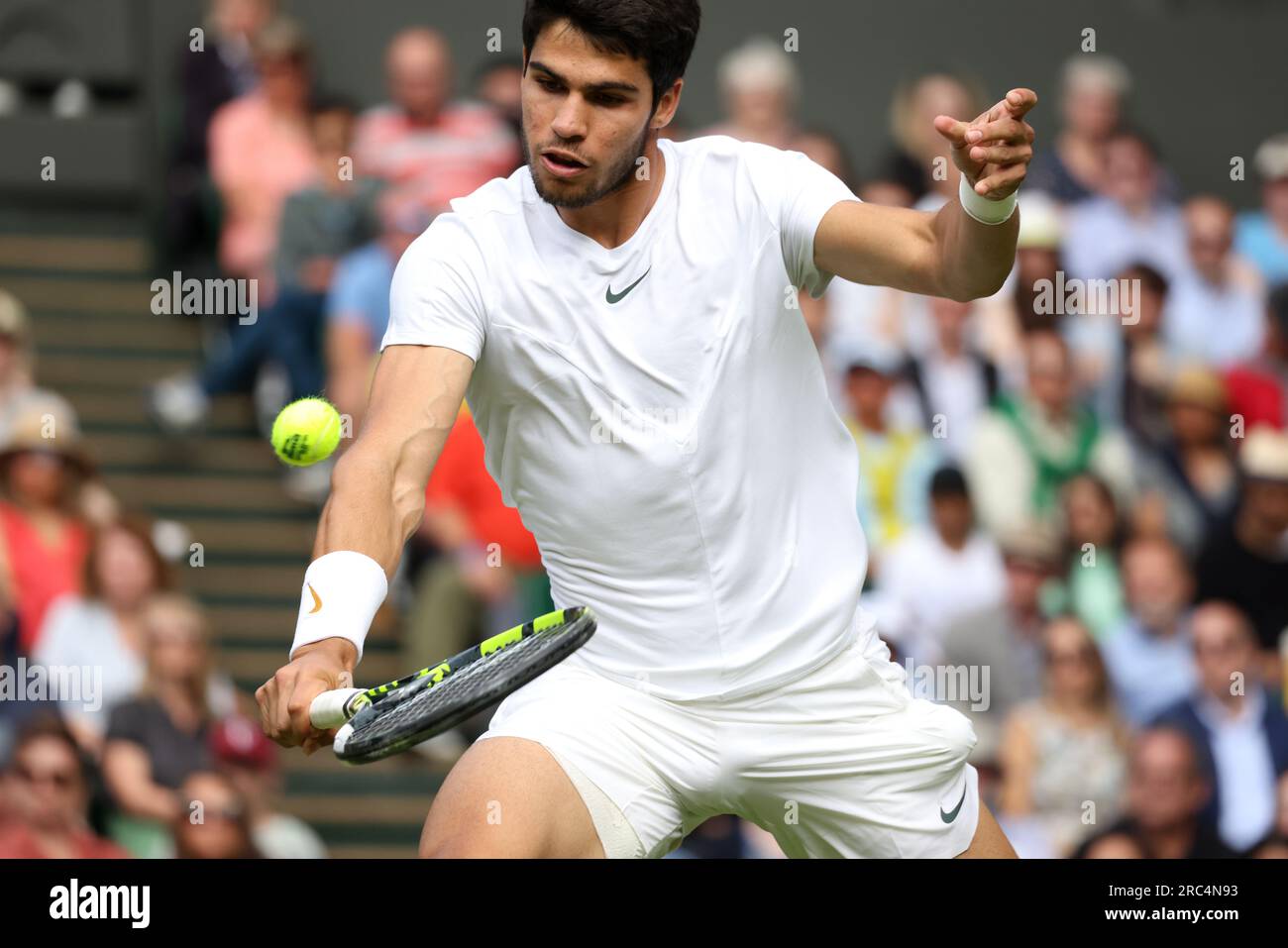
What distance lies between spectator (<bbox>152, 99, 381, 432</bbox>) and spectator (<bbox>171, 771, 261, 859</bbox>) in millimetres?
1979

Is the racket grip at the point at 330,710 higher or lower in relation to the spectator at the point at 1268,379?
lower

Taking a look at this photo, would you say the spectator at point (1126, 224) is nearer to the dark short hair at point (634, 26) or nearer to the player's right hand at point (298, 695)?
the dark short hair at point (634, 26)

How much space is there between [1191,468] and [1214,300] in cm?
92

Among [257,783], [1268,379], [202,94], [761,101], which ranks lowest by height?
[257,783]

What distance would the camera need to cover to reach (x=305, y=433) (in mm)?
4277

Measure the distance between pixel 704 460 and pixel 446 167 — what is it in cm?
499

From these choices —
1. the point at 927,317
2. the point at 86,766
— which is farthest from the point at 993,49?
the point at 86,766

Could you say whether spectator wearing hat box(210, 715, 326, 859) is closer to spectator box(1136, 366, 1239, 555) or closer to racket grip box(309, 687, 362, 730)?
spectator box(1136, 366, 1239, 555)

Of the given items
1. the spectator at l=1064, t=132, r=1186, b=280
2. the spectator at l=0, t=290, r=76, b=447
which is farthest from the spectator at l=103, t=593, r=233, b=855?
the spectator at l=1064, t=132, r=1186, b=280

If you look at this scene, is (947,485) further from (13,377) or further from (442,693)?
(442,693)

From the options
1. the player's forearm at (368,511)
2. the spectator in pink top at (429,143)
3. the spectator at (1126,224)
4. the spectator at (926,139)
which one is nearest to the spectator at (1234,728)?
the spectator at (1126,224)

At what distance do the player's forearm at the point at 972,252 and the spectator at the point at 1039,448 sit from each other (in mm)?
4295

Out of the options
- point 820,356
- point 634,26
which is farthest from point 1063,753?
point 634,26

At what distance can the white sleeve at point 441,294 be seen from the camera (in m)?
4.17
